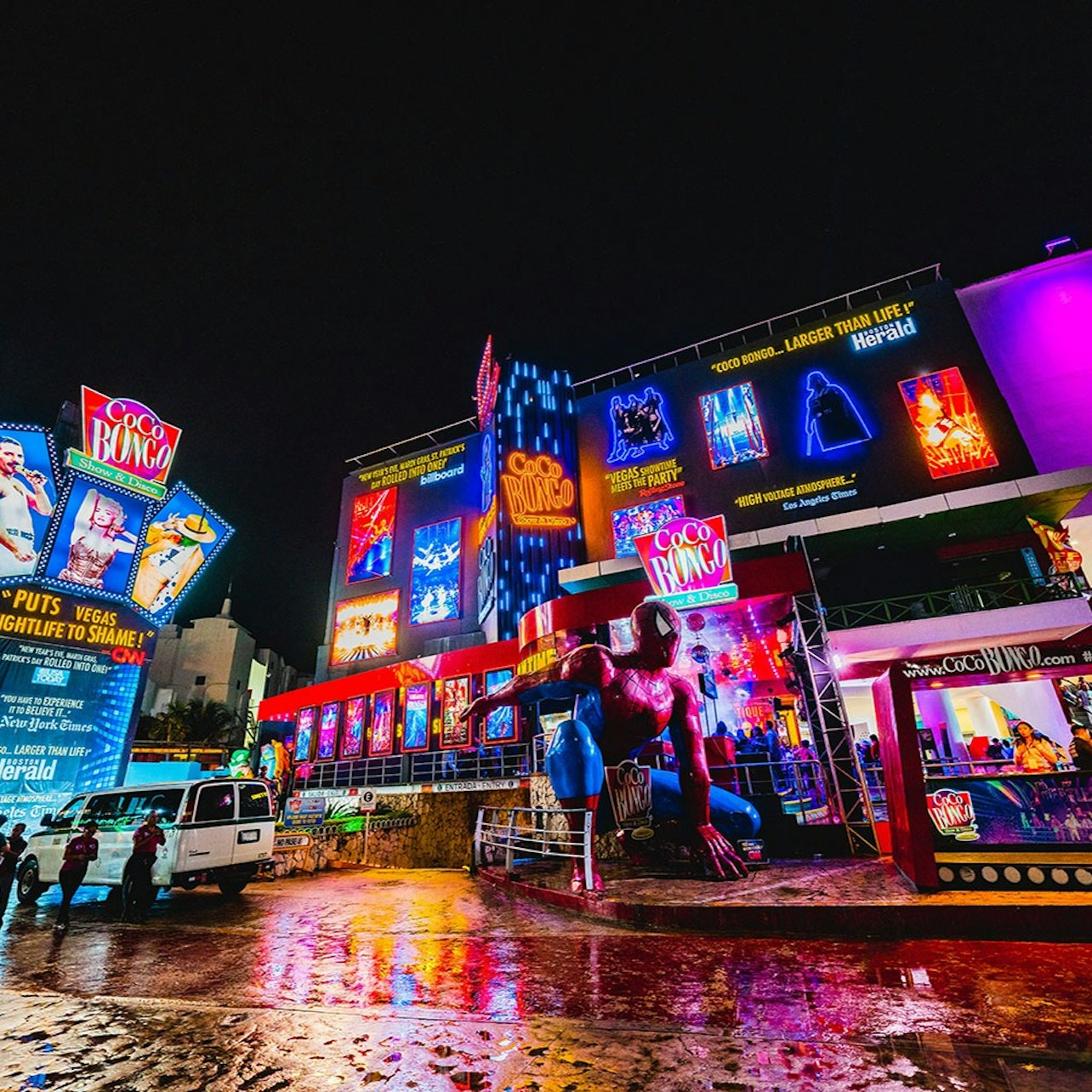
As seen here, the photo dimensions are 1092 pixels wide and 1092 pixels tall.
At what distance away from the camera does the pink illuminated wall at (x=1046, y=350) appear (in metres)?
19.1

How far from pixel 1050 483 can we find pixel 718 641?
35.9 ft

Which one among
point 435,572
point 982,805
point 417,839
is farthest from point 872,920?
point 435,572

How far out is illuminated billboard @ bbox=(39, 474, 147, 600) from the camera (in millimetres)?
18531

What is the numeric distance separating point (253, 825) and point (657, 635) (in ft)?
26.9

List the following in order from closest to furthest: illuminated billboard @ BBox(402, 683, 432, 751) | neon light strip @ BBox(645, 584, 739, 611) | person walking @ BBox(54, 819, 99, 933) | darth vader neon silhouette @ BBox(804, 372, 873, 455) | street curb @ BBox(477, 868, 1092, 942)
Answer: street curb @ BBox(477, 868, 1092, 942)
person walking @ BBox(54, 819, 99, 933)
neon light strip @ BBox(645, 584, 739, 611)
darth vader neon silhouette @ BBox(804, 372, 873, 455)
illuminated billboard @ BBox(402, 683, 432, 751)

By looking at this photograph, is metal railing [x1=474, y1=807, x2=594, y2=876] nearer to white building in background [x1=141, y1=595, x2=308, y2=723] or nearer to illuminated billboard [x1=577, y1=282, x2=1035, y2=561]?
illuminated billboard [x1=577, y1=282, x2=1035, y2=561]

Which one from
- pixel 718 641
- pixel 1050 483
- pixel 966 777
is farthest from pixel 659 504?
pixel 966 777

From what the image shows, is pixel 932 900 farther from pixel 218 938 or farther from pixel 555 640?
pixel 555 640

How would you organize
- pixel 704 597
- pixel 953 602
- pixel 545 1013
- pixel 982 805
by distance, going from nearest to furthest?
pixel 545 1013 < pixel 982 805 < pixel 704 597 < pixel 953 602

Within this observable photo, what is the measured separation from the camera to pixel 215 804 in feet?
33.8

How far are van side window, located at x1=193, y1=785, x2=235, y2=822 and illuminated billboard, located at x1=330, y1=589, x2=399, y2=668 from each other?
17646mm

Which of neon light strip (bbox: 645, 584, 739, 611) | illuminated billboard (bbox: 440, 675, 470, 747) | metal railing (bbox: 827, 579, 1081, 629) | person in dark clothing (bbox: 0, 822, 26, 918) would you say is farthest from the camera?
illuminated billboard (bbox: 440, 675, 470, 747)

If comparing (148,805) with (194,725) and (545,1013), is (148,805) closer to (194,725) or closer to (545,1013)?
(545,1013)

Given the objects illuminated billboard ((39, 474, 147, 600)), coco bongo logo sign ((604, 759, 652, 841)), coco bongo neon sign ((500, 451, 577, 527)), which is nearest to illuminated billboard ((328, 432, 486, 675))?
coco bongo neon sign ((500, 451, 577, 527))
